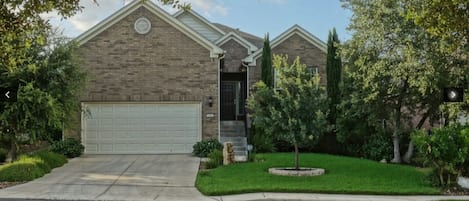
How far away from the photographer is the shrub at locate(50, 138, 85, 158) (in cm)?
1973

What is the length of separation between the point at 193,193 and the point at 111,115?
10.2 meters

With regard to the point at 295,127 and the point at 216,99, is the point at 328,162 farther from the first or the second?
the point at 216,99

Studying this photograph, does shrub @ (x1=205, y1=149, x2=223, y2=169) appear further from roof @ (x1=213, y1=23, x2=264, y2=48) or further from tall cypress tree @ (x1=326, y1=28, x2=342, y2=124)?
roof @ (x1=213, y1=23, x2=264, y2=48)

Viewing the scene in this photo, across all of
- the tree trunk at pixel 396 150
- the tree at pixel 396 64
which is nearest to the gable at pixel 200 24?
the tree at pixel 396 64

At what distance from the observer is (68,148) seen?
1988 centimetres

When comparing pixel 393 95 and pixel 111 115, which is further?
pixel 111 115

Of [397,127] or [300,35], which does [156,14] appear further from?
[397,127]

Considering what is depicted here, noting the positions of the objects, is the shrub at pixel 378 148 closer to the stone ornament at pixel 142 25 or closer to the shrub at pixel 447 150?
the shrub at pixel 447 150

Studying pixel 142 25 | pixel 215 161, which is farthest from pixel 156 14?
pixel 215 161

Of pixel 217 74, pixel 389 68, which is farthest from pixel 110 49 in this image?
pixel 389 68

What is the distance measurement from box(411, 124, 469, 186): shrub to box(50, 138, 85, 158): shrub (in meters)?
12.8

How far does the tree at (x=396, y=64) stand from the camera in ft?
50.6

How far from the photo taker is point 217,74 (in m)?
21.7

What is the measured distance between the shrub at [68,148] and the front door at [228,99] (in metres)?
8.72
